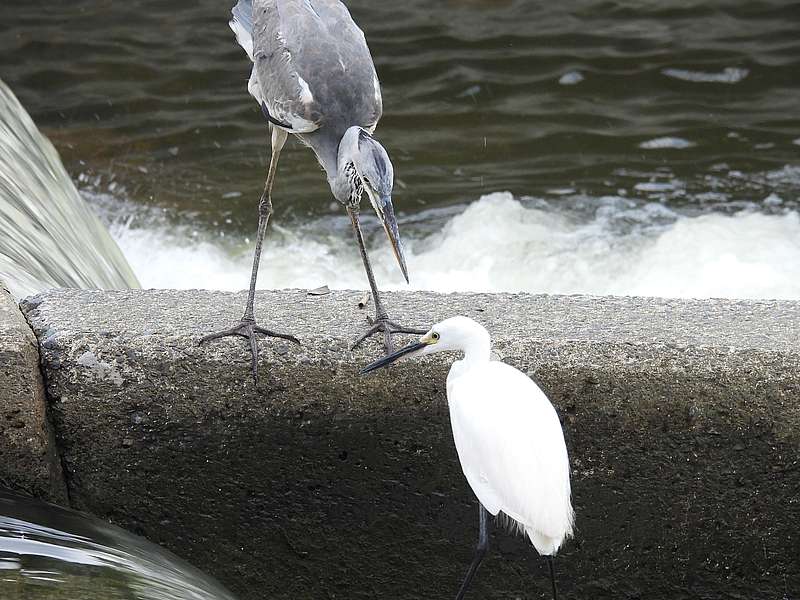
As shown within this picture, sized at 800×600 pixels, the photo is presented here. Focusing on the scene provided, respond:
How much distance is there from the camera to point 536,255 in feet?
18.2

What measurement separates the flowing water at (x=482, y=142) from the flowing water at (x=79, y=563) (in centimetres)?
289

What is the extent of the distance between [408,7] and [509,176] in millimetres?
2233

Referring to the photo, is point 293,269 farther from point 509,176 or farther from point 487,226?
point 509,176

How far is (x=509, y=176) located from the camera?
6836 mm

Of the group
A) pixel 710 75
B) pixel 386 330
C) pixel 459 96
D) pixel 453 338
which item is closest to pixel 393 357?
pixel 453 338

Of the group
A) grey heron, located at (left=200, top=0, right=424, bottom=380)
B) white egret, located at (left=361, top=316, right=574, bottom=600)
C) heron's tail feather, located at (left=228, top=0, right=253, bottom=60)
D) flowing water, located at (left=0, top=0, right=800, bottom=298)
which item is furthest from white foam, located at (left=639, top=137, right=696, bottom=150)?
white egret, located at (left=361, top=316, right=574, bottom=600)

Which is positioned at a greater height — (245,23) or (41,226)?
(245,23)

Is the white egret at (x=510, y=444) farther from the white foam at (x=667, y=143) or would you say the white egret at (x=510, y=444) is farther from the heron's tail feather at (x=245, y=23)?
the white foam at (x=667, y=143)

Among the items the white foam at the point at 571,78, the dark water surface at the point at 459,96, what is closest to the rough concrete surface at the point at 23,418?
the dark water surface at the point at 459,96

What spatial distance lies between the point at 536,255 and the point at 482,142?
6.18 feet

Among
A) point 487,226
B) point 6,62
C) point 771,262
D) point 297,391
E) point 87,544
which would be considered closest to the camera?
point 87,544

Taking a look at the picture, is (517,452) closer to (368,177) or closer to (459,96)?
(368,177)

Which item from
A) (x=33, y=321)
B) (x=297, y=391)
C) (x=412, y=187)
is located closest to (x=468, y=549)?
(x=297, y=391)

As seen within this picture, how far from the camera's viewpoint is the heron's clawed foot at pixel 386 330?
2.59 m
